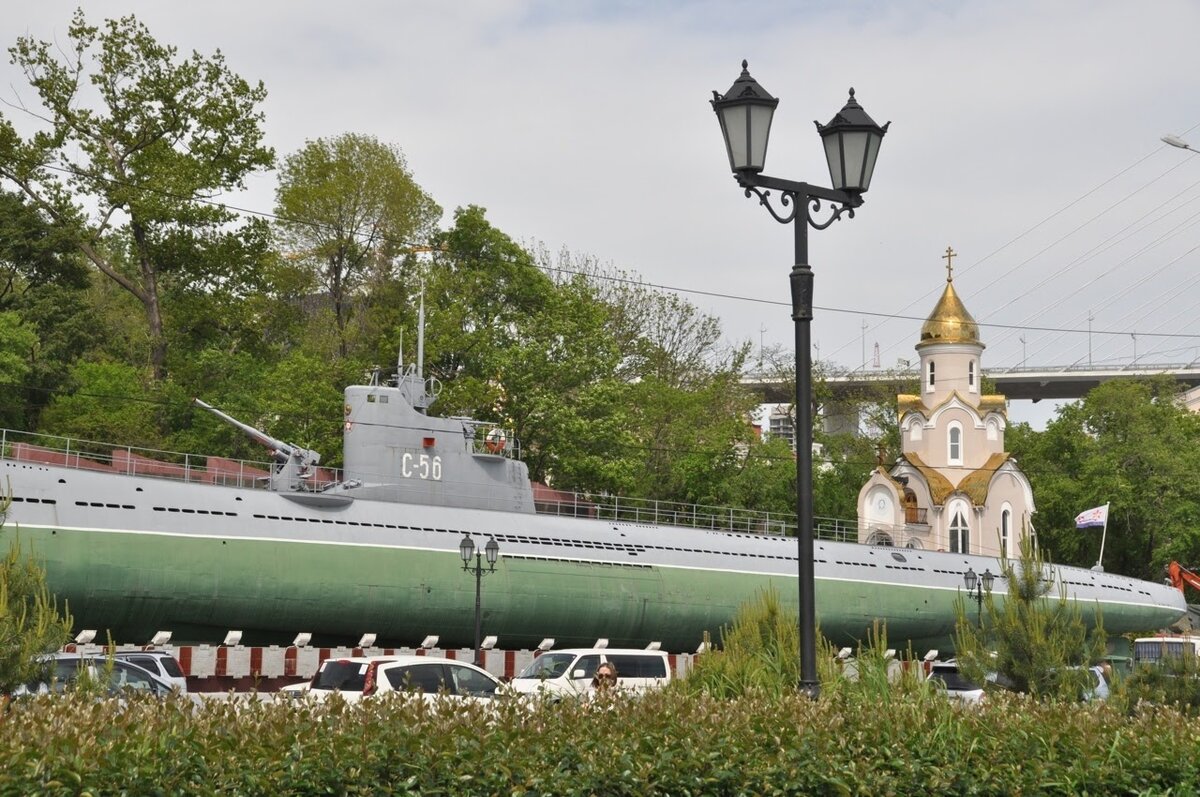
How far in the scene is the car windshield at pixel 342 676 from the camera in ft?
51.6

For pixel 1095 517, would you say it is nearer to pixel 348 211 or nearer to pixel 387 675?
pixel 348 211

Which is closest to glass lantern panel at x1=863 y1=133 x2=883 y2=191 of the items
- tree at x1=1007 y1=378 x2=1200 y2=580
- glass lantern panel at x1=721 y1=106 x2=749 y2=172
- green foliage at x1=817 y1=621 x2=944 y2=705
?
glass lantern panel at x1=721 y1=106 x2=749 y2=172

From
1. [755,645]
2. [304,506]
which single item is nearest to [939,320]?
[304,506]

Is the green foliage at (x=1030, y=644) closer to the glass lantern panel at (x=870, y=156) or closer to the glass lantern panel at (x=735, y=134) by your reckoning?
the glass lantern panel at (x=870, y=156)

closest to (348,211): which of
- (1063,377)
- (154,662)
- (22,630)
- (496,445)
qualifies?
(496,445)

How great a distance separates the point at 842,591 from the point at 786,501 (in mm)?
19588

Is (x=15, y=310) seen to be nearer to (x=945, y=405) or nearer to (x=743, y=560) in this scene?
(x=743, y=560)

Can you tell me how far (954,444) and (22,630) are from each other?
4301 centimetres

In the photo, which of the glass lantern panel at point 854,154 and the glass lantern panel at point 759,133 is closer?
the glass lantern panel at point 759,133

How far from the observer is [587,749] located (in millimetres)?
7648

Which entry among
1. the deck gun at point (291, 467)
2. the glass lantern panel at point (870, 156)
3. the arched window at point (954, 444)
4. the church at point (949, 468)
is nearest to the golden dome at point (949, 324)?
the church at point (949, 468)

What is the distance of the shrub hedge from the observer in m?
6.80

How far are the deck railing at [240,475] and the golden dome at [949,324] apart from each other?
6.65 meters

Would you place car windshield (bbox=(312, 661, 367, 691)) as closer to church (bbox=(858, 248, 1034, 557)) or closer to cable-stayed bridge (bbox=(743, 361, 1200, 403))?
church (bbox=(858, 248, 1034, 557))
